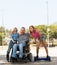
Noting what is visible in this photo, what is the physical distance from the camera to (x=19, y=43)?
10.9 m

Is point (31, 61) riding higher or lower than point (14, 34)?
lower

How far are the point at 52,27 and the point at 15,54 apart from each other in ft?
157

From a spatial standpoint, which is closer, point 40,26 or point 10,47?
point 10,47

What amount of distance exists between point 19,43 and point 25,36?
349mm

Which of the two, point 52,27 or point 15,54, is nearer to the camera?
point 15,54

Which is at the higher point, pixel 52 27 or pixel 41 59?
pixel 52 27

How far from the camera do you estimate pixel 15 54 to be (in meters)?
10.7

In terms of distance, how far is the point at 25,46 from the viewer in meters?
10.9

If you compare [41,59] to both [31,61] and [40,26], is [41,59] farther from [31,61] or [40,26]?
[40,26]

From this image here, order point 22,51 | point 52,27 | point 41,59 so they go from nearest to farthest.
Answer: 1. point 22,51
2. point 41,59
3. point 52,27

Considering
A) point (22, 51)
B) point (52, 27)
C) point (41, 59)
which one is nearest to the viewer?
point (22, 51)

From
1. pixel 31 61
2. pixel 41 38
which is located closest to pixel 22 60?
pixel 31 61

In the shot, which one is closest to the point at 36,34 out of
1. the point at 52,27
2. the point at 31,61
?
the point at 31,61

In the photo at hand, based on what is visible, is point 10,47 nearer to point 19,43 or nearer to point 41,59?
point 19,43
